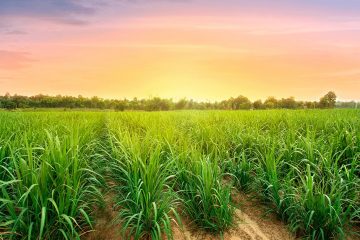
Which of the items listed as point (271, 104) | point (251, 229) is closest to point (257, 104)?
point (271, 104)

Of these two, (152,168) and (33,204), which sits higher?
(152,168)

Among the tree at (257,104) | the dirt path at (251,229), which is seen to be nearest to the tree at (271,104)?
the tree at (257,104)

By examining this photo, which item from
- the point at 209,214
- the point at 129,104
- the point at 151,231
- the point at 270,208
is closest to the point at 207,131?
the point at 270,208

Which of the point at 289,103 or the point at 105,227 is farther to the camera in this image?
the point at 289,103

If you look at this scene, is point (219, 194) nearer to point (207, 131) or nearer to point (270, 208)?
point (270, 208)

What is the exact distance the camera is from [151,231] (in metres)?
2.94

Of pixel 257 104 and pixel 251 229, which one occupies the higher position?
pixel 257 104

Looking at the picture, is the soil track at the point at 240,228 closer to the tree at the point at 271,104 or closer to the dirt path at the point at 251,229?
the dirt path at the point at 251,229

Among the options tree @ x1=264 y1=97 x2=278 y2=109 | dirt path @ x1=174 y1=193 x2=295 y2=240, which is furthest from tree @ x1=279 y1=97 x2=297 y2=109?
dirt path @ x1=174 y1=193 x2=295 y2=240

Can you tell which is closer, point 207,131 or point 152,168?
point 152,168

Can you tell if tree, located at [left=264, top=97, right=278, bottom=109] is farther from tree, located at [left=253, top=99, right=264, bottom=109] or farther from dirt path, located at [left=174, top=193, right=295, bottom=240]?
dirt path, located at [left=174, top=193, right=295, bottom=240]

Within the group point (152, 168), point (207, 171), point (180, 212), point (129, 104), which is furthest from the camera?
point (129, 104)

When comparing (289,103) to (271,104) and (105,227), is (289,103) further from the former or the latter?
(105,227)

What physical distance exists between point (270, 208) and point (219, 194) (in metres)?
1.06
